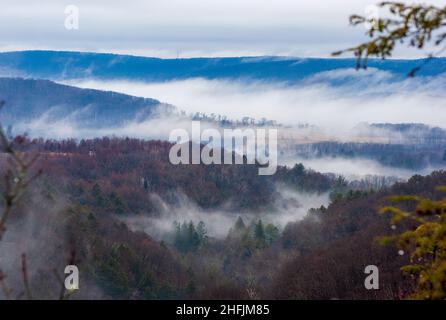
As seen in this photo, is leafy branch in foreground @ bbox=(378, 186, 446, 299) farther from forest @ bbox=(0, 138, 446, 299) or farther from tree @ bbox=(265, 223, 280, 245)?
tree @ bbox=(265, 223, 280, 245)

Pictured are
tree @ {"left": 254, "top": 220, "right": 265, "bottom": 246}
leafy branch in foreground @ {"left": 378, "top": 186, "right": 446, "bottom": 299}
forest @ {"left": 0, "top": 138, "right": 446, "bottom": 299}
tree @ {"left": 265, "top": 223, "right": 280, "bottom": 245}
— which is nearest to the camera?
leafy branch in foreground @ {"left": 378, "top": 186, "right": 446, "bottom": 299}

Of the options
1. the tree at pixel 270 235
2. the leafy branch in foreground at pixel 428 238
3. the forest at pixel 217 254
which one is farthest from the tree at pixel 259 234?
the leafy branch in foreground at pixel 428 238

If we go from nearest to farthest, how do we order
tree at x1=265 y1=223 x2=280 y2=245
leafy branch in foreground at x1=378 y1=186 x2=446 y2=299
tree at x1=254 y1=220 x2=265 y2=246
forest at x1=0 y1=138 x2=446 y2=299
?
leafy branch in foreground at x1=378 y1=186 x2=446 y2=299
forest at x1=0 y1=138 x2=446 y2=299
tree at x1=254 y1=220 x2=265 y2=246
tree at x1=265 y1=223 x2=280 y2=245

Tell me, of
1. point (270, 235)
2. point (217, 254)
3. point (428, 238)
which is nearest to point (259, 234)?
point (270, 235)

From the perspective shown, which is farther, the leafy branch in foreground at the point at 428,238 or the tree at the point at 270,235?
the tree at the point at 270,235

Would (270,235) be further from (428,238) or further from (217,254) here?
(428,238)

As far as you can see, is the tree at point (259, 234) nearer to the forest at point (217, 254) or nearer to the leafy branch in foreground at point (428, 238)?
the forest at point (217, 254)

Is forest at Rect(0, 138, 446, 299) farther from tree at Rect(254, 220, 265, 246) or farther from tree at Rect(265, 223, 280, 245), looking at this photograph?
tree at Rect(265, 223, 280, 245)

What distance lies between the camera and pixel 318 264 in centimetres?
9831

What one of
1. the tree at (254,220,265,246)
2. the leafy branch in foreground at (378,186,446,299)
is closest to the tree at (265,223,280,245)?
the tree at (254,220,265,246)

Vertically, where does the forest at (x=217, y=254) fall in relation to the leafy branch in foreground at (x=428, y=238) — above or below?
below

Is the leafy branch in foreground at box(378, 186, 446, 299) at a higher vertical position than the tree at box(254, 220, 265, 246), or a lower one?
higher

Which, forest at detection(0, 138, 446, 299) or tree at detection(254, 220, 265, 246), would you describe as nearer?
forest at detection(0, 138, 446, 299)
